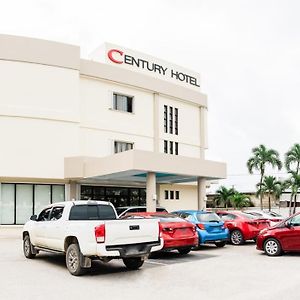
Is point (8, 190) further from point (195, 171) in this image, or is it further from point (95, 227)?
point (95, 227)

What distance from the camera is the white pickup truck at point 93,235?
9.85 metres

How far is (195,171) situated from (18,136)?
35.2 ft

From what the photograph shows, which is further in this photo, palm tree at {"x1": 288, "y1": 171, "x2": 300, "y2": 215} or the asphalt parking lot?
palm tree at {"x1": 288, "y1": 171, "x2": 300, "y2": 215}

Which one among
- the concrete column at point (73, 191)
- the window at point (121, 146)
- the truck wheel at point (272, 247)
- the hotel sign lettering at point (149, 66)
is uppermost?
the hotel sign lettering at point (149, 66)

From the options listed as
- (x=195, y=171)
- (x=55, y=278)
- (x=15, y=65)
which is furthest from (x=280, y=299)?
(x=15, y=65)

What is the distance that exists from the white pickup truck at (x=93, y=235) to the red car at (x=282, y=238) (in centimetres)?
406

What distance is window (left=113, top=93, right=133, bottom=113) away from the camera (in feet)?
101

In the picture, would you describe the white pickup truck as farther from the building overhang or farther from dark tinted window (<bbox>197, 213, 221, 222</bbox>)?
the building overhang

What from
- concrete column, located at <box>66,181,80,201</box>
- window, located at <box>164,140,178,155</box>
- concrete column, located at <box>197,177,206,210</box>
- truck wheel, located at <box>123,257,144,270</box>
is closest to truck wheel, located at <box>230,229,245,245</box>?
truck wheel, located at <box>123,257,144,270</box>

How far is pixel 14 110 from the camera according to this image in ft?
85.1

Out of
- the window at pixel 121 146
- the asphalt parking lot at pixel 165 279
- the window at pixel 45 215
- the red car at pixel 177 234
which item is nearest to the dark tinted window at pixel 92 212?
the asphalt parking lot at pixel 165 279

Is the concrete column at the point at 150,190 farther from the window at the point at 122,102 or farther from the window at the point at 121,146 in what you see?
the window at the point at 122,102

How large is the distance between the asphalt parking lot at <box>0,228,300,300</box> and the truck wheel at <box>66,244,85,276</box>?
159 mm

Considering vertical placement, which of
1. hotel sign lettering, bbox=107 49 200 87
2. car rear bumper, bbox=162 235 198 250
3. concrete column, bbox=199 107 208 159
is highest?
hotel sign lettering, bbox=107 49 200 87
